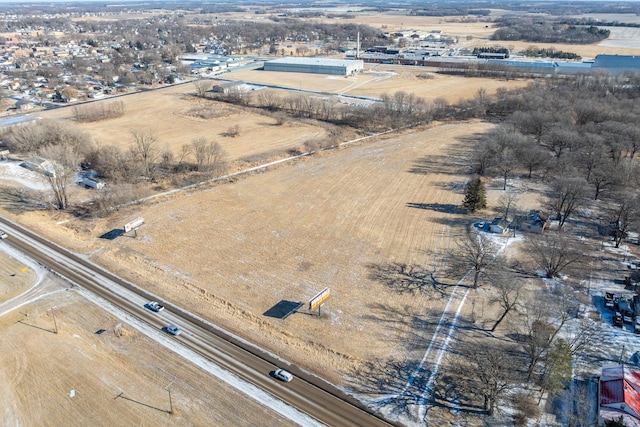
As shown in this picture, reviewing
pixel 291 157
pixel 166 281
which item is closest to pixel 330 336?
pixel 166 281

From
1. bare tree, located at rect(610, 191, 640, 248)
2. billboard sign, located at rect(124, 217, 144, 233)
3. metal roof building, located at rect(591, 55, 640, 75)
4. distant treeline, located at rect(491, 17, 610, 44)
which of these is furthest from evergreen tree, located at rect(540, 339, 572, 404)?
distant treeline, located at rect(491, 17, 610, 44)

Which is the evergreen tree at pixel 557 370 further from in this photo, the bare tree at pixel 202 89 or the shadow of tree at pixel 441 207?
the bare tree at pixel 202 89

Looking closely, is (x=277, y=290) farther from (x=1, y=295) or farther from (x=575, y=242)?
(x=575, y=242)

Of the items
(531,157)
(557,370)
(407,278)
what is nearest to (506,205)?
(531,157)

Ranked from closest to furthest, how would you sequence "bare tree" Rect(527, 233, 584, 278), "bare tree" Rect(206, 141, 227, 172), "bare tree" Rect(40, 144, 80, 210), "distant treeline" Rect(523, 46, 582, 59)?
"bare tree" Rect(527, 233, 584, 278) → "bare tree" Rect(40, 144, 80, 210) → "bare tree" Rect(206, 141, 227, 172) → "distant treeline" Rect(523, 46, 582, 59)

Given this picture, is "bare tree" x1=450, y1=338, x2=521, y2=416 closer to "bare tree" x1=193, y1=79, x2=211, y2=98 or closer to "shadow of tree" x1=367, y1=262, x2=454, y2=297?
"shadow of tree" x1=367, y1=262, x2=454, y2=297

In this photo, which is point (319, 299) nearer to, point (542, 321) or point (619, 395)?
point (542, 321)
